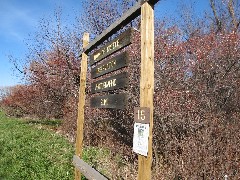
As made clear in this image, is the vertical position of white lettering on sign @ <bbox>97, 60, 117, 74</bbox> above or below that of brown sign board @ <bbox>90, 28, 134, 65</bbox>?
below

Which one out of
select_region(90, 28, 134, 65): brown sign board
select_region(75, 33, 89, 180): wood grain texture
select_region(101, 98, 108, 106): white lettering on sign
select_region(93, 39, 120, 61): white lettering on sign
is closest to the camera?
select_region(90, 28, 134, 65): brown sign board

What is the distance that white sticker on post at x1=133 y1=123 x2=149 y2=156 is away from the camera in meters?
3.14

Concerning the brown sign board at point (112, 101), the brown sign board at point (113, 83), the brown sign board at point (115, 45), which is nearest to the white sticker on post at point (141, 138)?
the brown sign board at point (112, 101)

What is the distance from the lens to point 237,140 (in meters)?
6.09

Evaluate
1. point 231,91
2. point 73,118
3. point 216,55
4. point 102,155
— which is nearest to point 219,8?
point 216,55

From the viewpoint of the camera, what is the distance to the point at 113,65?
441cm

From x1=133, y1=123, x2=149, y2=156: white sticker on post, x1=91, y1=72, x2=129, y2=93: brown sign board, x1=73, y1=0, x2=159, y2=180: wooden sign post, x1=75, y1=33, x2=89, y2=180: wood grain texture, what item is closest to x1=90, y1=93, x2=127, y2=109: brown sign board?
x1=73, y1=0, x2=159, y2=180: wooden sign post

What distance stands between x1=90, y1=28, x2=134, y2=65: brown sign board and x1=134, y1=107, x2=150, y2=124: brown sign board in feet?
3.36

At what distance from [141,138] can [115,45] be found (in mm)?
1721

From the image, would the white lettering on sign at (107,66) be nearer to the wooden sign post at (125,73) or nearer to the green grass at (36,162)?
the wooden sign post at (125,73)

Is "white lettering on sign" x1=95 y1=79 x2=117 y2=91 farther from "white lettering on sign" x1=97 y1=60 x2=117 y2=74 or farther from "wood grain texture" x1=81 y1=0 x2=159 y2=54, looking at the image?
"wood grain texture" x1=81 y1=0 x2=159 y2=54

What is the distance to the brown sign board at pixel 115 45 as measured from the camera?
153 inches

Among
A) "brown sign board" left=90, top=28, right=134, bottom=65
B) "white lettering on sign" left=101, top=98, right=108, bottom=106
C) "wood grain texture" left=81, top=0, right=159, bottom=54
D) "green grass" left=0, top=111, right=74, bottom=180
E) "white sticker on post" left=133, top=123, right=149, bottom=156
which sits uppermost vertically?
"wood grain texture" left=81, top=0, right=159, bottom=54

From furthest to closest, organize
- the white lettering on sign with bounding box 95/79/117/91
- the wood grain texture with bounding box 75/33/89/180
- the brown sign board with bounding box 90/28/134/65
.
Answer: the wood grain texture with bounding box 75/33/89/180 → the white lettering on sign with bounding box 95/79/117/91 → the brown sign board with bounding box 90/28/134/65
